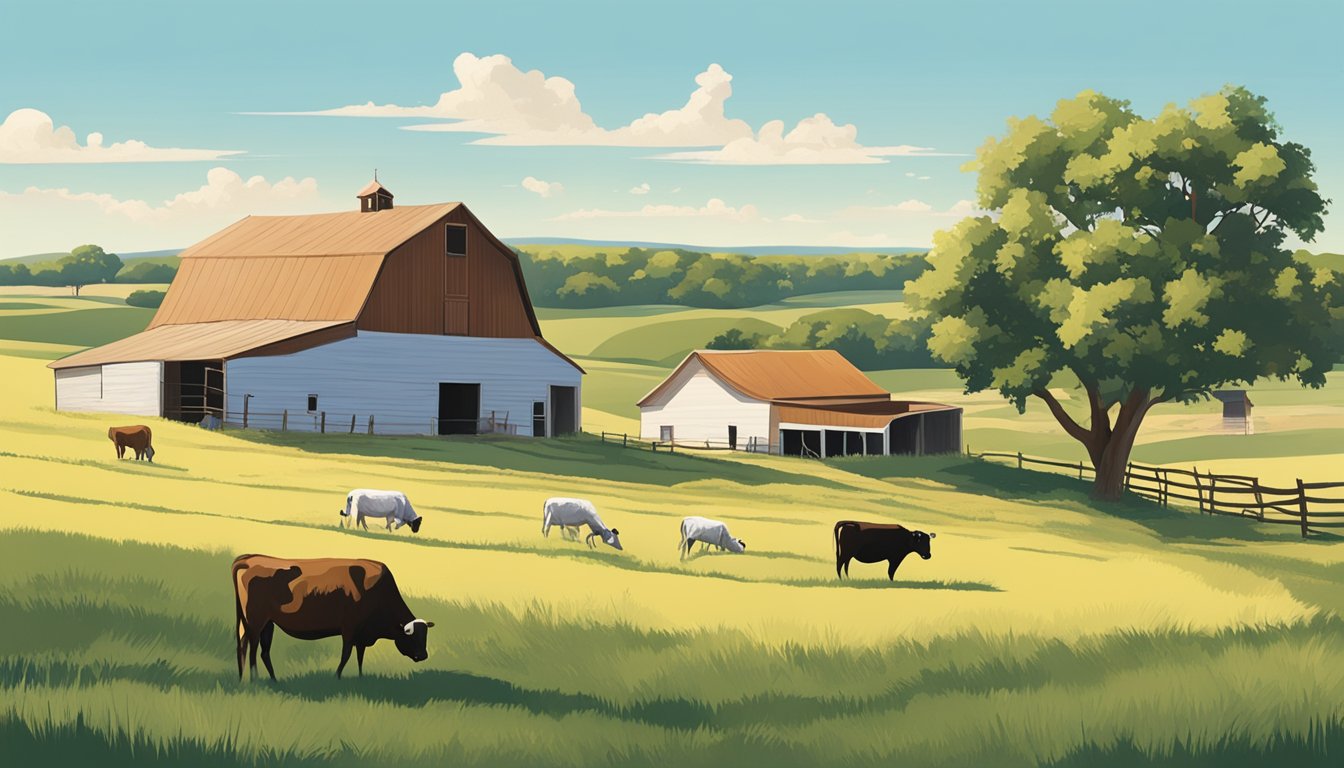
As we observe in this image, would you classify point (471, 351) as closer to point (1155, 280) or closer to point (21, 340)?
point (1155, 280)

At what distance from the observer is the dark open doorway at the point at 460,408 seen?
61.8m

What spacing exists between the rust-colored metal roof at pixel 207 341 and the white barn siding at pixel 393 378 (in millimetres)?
790

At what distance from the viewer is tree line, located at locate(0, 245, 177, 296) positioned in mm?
173625

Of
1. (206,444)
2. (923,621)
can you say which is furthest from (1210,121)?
(923,621)

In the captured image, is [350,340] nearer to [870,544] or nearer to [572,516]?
[572,516]

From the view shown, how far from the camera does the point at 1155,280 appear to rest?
5300cm

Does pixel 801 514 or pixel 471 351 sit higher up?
pixel 471 351

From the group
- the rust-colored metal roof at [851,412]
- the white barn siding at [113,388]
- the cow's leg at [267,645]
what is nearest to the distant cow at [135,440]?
the white barn siding at [113,388]

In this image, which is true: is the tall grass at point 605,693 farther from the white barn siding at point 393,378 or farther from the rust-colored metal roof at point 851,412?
the rust-colored metal roof at point 851,412

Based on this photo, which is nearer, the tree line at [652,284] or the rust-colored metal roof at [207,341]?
the rust-colored metal roof at [207,341]

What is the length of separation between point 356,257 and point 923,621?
43.5 m

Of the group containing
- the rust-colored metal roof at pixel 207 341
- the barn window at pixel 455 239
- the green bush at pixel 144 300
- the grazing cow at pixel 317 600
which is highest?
the green bush at pixel 144 300

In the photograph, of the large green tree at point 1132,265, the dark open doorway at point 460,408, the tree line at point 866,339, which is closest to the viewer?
the large green tree at point 1132,265

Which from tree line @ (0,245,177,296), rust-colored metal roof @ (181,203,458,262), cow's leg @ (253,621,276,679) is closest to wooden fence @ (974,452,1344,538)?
rust-colored metal roof @ (181,203,458,262)
